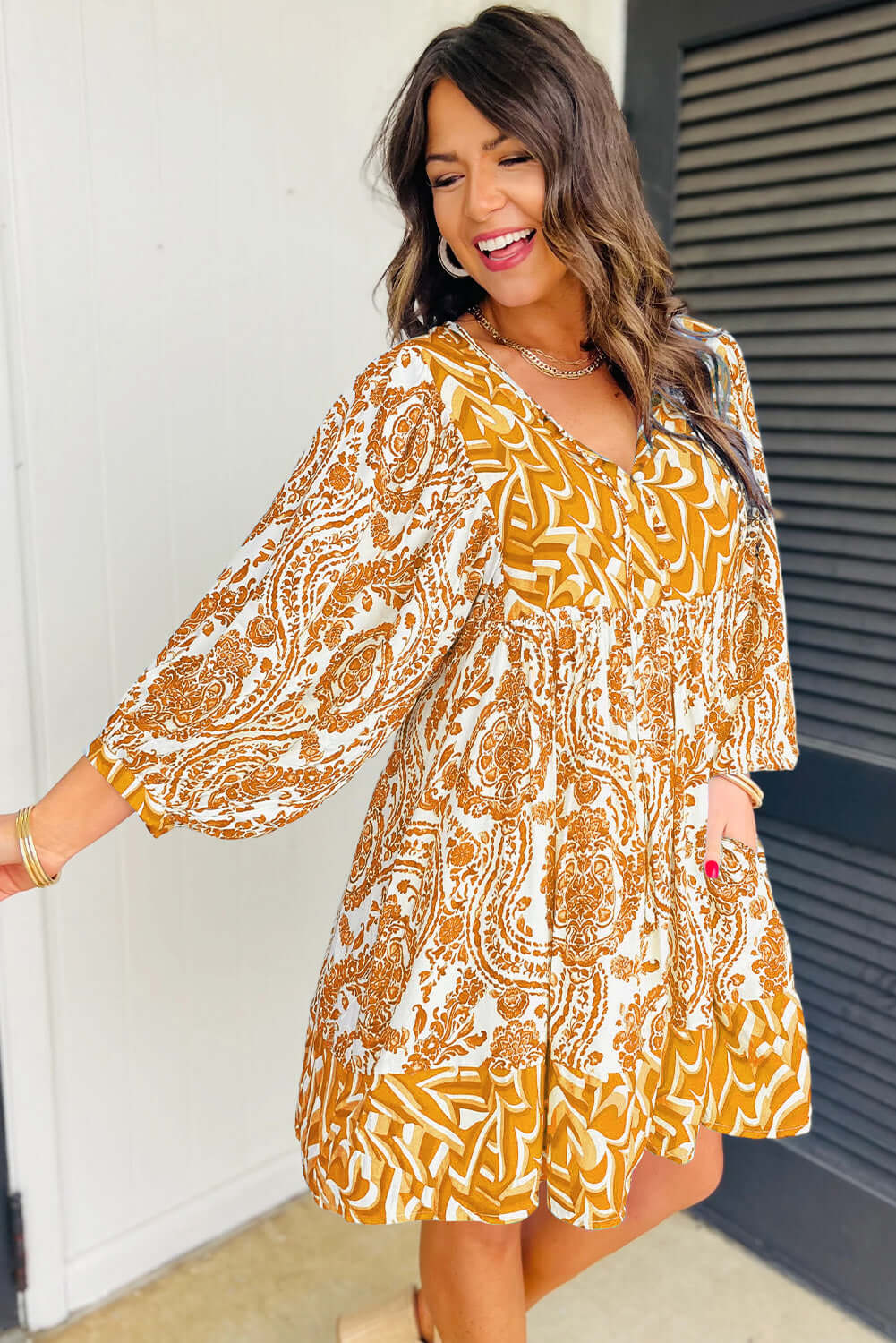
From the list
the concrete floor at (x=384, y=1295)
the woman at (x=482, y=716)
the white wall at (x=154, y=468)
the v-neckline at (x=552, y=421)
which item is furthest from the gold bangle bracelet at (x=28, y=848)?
the concrete floor at (x=384, y=1295)

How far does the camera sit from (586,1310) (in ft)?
5.26

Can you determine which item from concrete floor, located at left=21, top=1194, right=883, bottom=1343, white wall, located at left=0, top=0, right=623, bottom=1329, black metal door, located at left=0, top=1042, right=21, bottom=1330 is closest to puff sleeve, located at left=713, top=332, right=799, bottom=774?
white wall, located at left=0, top=0, right=623, bottom=1329

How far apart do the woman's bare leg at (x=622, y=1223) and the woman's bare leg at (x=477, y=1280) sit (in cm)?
11

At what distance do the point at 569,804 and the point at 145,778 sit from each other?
0.38 m

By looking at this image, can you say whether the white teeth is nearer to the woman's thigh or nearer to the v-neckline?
the v-neckline

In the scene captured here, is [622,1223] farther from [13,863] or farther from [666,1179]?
[13,863]

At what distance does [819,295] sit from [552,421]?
713 mm

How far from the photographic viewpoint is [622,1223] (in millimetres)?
1197

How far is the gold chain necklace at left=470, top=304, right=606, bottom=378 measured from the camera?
42.8 inches

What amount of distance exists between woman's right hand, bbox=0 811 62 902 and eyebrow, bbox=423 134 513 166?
0.74 metres

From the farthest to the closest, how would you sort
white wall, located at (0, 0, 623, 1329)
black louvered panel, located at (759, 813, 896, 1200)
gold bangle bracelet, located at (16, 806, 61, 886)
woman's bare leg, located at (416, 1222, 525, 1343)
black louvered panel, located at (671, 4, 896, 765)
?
black louvered panel, located at (759, 813, 896, 1200)
black louvered panel, located at (671, 4, 896, 765)
white wall, located at (0, 0, 623, 1329)
woman's bare leg, located at (416, 1222, 525, 1343)
gold bangle bracelet, located at (16, 806, 61, 886)

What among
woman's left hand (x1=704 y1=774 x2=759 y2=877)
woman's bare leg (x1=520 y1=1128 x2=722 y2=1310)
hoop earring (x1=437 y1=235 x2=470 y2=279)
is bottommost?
woman's bare leg (x1=520 y1=1128 x2=722 y2=1310)

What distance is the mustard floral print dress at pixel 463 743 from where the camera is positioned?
3.12ft

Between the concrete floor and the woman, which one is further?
the concrete floor
